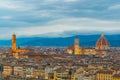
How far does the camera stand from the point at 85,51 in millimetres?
138750

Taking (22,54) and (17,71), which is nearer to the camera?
(17,71)

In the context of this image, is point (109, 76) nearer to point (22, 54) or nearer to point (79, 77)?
point (79, 77)

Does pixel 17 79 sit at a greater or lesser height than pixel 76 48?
lesser

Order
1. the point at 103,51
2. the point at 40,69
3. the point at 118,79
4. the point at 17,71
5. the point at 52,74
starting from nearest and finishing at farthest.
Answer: the point at 118,79, the point at 52,74, the point at 40,69, the point at 17,71, the point at 103,51

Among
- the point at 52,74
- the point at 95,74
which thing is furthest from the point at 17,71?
the point at 95,74

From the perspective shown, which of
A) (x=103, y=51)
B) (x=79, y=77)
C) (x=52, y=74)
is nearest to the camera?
(x=79, y=77)

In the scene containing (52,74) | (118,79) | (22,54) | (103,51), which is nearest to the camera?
(118,79)

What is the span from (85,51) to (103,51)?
780cm

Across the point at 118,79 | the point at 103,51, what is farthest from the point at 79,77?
the point at 103,51

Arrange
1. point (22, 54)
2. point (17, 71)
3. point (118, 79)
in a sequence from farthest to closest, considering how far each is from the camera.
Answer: point (22, 54) < point (17, 71) < point (118, 79)

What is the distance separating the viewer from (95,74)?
179 ft

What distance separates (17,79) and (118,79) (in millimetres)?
14060

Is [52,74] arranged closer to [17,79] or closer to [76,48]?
[17,79]

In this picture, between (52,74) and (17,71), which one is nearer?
(52,74)
